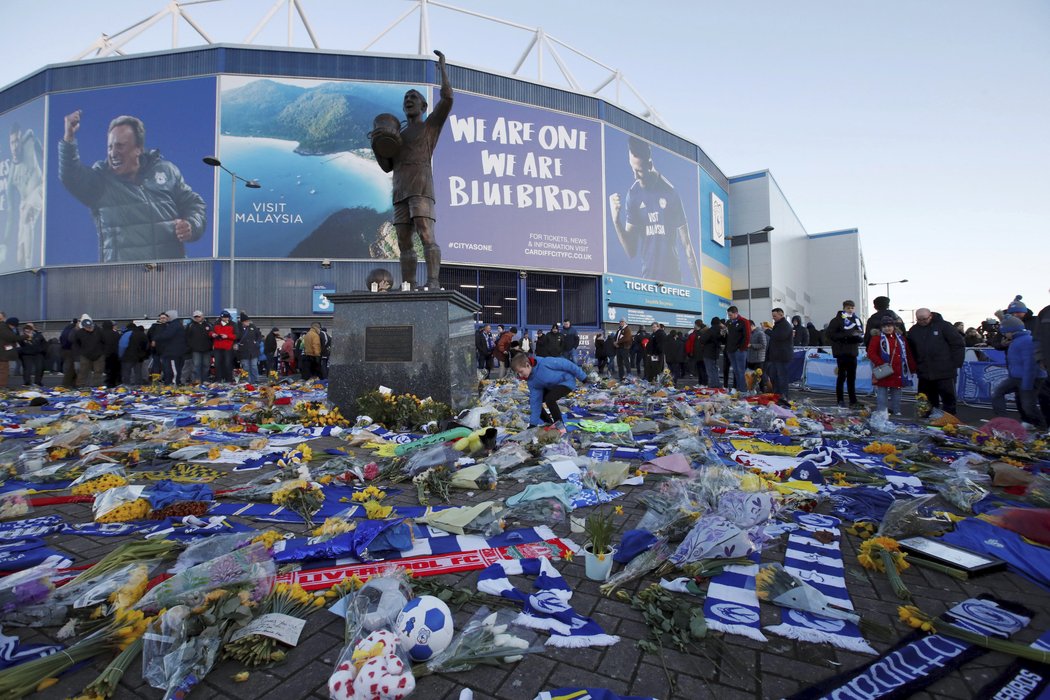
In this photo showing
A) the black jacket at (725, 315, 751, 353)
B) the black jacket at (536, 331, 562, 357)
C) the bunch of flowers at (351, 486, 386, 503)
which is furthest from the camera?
the black jacket at (536, 331, 562, 357)

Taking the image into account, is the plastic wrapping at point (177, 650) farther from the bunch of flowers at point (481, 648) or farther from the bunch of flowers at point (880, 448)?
the bunch of flowers at point (880, 448)

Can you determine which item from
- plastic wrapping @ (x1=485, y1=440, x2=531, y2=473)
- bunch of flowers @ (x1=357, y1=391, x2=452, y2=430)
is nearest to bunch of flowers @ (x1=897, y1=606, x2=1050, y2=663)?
plastic wrapping @ (x1=485, y1=440, x2=531, y2=473)

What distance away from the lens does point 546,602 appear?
2.17 metres

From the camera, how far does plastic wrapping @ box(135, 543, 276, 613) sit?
2.06 metres

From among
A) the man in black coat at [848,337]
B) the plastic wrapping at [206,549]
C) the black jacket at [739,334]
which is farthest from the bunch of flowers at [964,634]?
the black jacket at [739,334]

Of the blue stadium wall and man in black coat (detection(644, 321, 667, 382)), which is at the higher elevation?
the blue stadium wall

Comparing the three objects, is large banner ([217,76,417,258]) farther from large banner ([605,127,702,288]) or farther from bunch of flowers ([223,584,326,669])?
bunch of flowers ([223,584,326,669])

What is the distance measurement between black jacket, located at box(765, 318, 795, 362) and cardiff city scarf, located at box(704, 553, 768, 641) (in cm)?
805

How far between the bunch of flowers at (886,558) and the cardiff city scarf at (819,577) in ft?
0.44

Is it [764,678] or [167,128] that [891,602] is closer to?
[764,678]

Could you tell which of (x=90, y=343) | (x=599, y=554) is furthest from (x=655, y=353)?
(x=90, y=343)

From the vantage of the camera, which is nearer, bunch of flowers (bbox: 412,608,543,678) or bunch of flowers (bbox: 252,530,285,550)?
bunch of flowers (bbox: 412,608,543,678)

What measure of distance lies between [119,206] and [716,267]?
40.5 metres

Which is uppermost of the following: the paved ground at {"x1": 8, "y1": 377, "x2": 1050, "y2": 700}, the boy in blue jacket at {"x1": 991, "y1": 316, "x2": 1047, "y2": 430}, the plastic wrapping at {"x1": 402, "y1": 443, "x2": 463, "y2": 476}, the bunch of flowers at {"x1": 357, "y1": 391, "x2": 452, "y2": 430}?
the boy in blue jacket at {"x1": 991, "y1": 316, "x2": 1047, "y2": 430}
